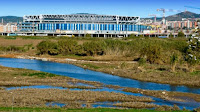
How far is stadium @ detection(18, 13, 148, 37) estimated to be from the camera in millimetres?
163625

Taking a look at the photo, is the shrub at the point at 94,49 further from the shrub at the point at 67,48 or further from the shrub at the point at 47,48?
the shrub at the point at 47,48

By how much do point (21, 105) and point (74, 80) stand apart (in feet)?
53.3

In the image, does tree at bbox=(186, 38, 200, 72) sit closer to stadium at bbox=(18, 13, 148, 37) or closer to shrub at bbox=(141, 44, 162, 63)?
shrub at bbox=(141, 44, 162, 63)

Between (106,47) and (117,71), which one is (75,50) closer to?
(106,47)

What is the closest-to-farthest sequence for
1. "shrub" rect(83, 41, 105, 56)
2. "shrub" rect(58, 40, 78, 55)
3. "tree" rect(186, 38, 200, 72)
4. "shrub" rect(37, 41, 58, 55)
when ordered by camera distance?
"tree" rect(186, 38, 200, 72), "shrub" rect(83, 41, 105, 56), "shrub" rect(37, 41, 58, 55), "shrub" rect(58, 40, 78, 55)

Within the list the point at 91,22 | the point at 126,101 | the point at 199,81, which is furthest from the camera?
the point at 91,22

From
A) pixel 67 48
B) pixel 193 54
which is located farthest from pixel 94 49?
pixel 193 54

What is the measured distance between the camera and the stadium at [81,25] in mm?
163625

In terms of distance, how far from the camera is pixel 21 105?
26047 mm

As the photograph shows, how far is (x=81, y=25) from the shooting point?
16825 cm

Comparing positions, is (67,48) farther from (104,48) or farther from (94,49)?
(104,48)

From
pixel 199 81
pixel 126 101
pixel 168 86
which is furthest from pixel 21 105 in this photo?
pixel 199 81

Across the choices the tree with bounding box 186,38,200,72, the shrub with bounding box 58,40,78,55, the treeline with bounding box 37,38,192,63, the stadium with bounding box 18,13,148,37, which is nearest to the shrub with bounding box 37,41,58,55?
the treeline with bounding box 37,38,192,63

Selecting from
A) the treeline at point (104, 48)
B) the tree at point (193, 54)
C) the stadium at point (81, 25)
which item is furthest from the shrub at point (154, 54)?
the stadium at point (81, 25)
